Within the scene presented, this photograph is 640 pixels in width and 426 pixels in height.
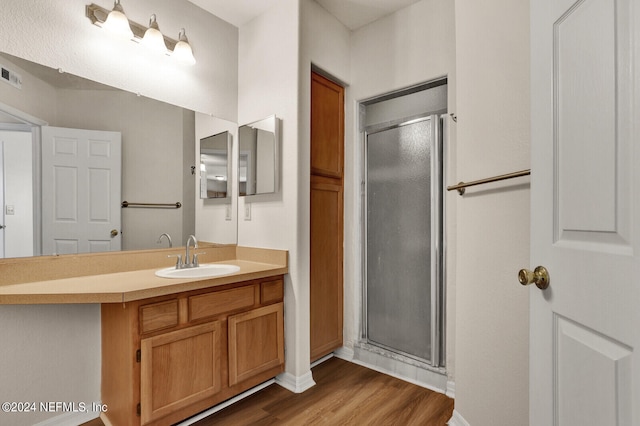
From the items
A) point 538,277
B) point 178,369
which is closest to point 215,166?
point 178,369

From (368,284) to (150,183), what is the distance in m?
1.78

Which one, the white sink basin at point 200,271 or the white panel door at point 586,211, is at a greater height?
the white panel door at point 586,211

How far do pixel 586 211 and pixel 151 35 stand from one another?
2.33m

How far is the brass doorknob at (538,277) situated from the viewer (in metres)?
0.91

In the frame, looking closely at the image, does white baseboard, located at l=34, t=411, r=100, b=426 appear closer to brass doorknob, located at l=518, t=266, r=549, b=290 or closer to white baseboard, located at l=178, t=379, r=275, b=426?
white baseboard, located at l=178, t=379, r=275, b=426

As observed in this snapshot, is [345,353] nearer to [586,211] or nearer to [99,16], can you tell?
[586,211]

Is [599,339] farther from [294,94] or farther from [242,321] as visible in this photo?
[294,94]

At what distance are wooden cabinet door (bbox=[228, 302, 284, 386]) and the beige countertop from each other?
25 centimetres

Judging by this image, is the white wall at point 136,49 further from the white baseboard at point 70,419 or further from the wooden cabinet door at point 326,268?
the white baseboard at point 70,419

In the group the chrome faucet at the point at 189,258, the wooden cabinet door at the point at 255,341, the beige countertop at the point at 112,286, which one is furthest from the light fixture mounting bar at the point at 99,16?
the wooden cabinet door at the point at 255,341

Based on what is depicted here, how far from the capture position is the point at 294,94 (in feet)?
7.32

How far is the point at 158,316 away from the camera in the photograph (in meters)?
1.66

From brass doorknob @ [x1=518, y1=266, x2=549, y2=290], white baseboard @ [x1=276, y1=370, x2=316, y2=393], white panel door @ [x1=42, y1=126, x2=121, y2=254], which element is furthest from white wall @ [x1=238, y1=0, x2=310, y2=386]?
brass doorknob @ [x1=518, y1=266, x2=549, y2=290]

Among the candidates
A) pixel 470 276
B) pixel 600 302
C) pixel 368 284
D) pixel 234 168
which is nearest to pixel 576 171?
pixel 600 302
